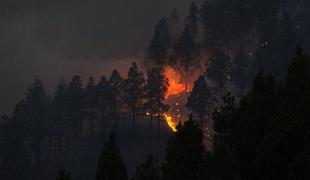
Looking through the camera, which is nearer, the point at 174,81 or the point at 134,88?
the point at 134,88

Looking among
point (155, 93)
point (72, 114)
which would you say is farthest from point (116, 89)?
point (72, 114)

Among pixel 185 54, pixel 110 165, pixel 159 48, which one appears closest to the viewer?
pixel 110 165

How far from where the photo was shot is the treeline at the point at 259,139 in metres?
26.3

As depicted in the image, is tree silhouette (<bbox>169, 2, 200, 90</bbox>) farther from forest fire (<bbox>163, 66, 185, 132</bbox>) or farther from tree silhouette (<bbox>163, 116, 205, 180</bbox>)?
tree silhouette (<bbox>163, 116, 205, 180</bbox>)

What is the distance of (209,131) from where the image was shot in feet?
306

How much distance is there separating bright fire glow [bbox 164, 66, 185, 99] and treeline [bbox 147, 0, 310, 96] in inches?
81.2

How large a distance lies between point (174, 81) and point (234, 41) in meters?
16.3

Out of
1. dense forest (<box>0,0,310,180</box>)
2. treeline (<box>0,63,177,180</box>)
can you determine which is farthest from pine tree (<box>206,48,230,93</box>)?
treeline (<box>0,63,177,180</box>)

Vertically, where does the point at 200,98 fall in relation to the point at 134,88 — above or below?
below

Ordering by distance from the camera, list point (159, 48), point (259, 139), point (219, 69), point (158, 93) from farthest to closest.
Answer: point (159, 48) < point (219, 69) < point (158, 93) < point (259, 139)

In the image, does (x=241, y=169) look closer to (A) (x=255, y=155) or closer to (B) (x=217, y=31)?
(A) (x=255, y=155)

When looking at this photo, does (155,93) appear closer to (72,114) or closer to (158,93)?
(158,93)

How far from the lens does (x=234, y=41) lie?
347ft

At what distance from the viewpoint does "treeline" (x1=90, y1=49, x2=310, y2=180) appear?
26297 millimetres
